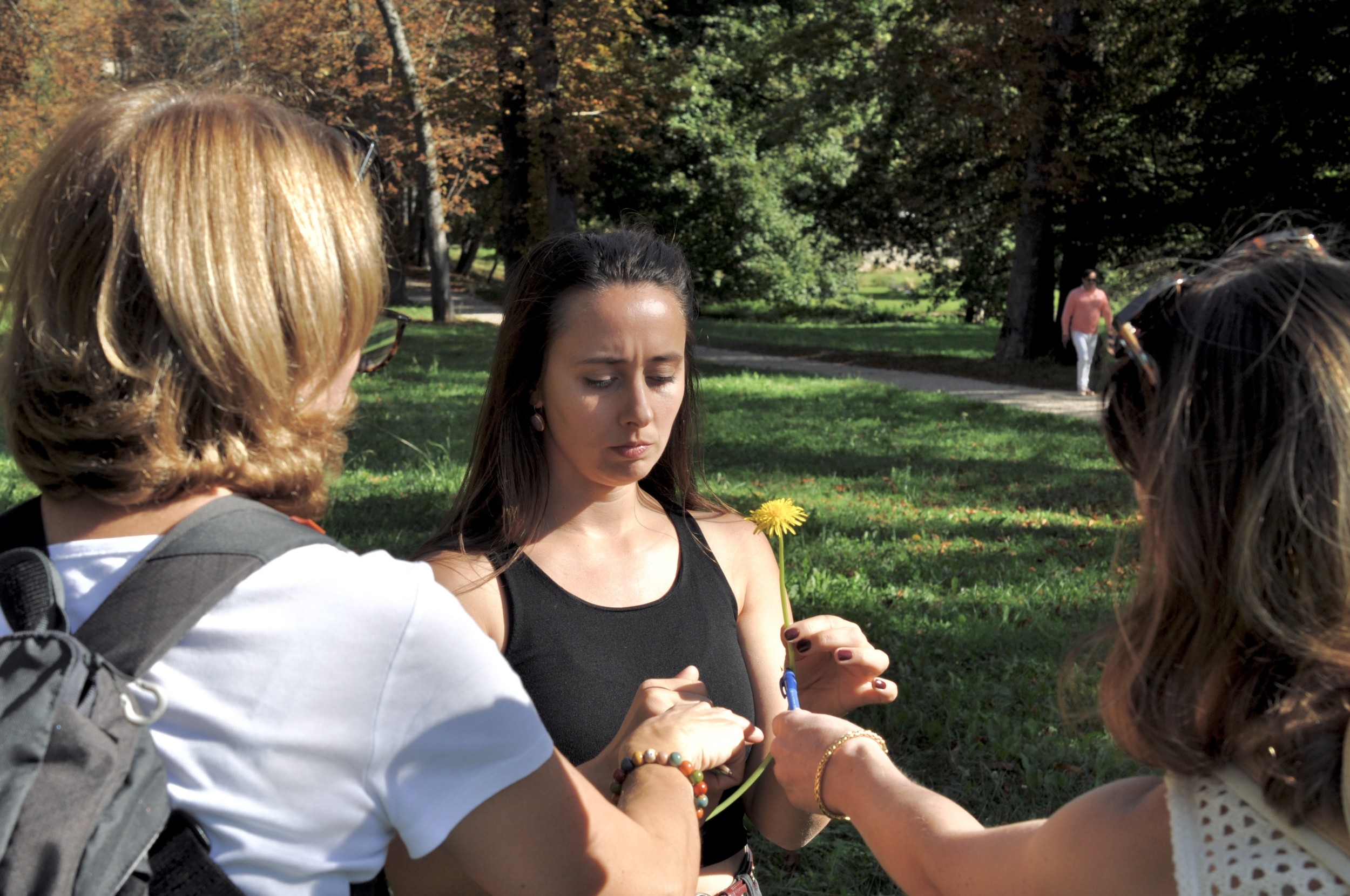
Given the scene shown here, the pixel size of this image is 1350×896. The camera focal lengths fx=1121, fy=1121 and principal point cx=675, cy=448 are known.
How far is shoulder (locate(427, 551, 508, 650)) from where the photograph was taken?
86.4 inches

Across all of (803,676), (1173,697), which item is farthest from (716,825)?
(1173,697)

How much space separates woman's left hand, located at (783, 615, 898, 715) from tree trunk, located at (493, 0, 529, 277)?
2179 centimetres

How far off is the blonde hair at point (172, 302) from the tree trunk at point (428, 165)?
2303 centimetres

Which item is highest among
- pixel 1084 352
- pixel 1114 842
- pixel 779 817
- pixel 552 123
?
pixel 552 123

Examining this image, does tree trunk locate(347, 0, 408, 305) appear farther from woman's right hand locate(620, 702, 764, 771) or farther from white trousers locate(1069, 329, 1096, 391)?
woman's right hand locate(620, 702, 764, 771)

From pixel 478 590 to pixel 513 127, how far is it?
26.0 meters

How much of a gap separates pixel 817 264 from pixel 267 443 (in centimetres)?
A: 3704

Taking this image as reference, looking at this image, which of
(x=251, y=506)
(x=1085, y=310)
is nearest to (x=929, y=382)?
(x=1085, y=310)

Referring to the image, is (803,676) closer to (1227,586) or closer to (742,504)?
(1227,586)

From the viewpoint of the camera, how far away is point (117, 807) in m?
1.10

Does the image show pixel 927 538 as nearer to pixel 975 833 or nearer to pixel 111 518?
pixel 975 833

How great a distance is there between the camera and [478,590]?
221cm

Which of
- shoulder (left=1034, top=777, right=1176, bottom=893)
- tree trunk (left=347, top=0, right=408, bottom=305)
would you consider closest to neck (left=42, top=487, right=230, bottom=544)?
shoulder (left=1034, top=777, right=1176, bottom=893)

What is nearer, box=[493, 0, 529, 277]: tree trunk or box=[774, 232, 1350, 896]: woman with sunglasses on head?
box=[774, 232, 1350, 896]: woman with sunglasses on head
